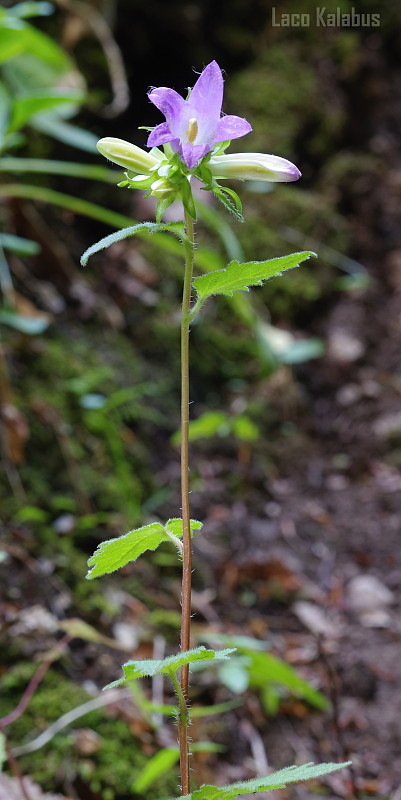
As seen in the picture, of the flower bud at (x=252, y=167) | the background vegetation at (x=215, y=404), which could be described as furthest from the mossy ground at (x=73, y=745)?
the flower bud at (x=252, y=167)

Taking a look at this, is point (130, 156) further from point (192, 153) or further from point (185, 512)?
point (185, 512)

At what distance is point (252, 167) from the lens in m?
0.68

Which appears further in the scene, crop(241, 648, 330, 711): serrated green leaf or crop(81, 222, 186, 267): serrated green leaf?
crop(241, 648, 330, 711): serrated green leaf

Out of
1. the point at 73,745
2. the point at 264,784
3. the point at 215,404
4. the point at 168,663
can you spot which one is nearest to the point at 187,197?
the point at 168,663

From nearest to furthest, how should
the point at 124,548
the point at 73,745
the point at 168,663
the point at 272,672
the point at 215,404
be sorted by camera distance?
the point at 168,663 < the point at 124,548 < the point at 73,745 < the point at 272,672 < the point at 215,404

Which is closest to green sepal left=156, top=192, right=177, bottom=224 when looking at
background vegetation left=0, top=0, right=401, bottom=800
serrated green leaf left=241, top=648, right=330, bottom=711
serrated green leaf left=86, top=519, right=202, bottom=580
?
serrated green leaf left=86, top=519, right=202, bottom=580

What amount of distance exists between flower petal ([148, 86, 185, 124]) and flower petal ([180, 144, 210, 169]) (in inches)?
1.5

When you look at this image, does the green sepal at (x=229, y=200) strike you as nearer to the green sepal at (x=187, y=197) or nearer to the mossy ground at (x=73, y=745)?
the green sepal at (x=187, y=197)

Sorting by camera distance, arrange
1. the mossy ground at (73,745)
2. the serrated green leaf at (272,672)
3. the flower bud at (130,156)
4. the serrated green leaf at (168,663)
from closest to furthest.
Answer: the serrated green leaf at (168,663), the flower bud at (130,156), the mossy ground at (73,745), the serrated green leaf at (272,672)

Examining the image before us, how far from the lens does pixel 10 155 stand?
2506 millimetres

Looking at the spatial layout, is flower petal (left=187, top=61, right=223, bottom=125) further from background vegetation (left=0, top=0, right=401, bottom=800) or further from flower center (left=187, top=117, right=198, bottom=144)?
background vegetation (left=0, top=0, right=401, bottom=800)

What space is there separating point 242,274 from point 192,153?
0.40 feet

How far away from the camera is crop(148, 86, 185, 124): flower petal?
642mm

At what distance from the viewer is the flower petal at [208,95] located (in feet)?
2.12
